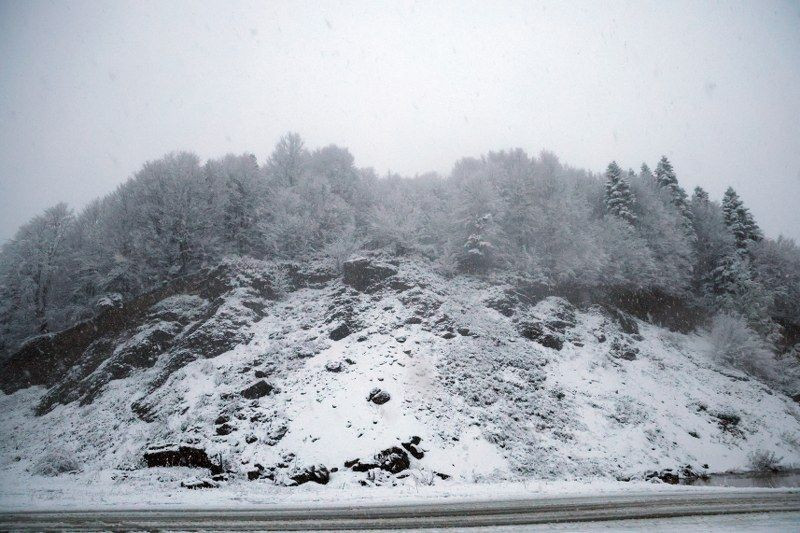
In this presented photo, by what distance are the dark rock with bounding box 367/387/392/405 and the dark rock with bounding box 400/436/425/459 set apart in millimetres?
2366

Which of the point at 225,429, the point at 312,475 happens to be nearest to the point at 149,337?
the point at 225,429

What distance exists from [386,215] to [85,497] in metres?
24.9

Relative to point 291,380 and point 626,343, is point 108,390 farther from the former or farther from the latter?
point 626,343

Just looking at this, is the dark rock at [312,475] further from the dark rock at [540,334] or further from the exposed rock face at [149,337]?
the dark rock at [540,334]

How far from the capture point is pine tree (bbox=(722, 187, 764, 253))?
33.3 metres

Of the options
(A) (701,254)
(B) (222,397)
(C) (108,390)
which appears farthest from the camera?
(A) (701,254)

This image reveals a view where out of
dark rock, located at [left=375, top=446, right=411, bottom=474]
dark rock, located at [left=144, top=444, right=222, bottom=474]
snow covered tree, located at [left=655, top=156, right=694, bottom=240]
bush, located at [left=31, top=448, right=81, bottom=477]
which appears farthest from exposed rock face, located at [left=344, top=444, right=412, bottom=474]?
snow covered tree, located at [left=655, top=156, right=694, bottom=240]

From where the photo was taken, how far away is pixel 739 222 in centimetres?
3375

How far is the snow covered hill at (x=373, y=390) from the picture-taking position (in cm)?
1387

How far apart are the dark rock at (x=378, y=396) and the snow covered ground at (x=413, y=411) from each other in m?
0.18

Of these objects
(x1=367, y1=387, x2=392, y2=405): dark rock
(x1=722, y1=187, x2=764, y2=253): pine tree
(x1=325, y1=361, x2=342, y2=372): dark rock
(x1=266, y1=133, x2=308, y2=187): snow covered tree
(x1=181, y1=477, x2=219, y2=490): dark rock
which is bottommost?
(x1=181, y1=477, x2=219, y2=490): dark rock

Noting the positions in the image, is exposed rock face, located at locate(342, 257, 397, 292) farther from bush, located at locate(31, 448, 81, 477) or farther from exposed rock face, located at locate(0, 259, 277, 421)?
bush, located at locate(31, 448, 81, 477)

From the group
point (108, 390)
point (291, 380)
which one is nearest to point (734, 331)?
point (291, 380)

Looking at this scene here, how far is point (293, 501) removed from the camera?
1072cm
